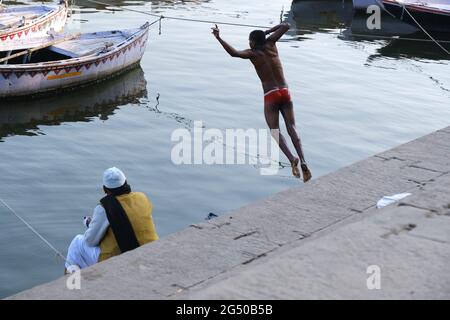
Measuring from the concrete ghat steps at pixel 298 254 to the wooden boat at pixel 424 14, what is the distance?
22.7 metres

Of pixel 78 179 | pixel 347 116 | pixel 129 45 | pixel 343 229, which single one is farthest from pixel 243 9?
pixel 343 229

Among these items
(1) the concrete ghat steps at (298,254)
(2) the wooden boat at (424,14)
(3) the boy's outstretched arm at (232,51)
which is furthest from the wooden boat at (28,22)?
(1) the concrete ghat steps at (298,254)

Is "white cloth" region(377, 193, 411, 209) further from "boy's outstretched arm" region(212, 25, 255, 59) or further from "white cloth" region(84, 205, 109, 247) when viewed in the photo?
"boy's outstretched arm" region(212, 25, 255, 59)

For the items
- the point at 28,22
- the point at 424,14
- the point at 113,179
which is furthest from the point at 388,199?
the point at 424,14

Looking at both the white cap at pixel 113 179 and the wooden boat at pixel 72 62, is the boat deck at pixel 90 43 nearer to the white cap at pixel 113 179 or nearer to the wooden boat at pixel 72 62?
the wooden boat at pixel 72 62

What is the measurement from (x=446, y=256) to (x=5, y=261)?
7.20 m

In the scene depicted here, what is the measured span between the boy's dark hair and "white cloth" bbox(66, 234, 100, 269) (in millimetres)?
3114

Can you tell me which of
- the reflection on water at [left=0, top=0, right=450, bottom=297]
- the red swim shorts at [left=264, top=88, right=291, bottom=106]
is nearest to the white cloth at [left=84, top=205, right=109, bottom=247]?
the red swim shorts at [left=264, top=88, right=291, bottom=106]

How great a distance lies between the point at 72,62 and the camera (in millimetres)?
18922

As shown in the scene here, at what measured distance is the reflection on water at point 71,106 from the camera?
17422 millimetres

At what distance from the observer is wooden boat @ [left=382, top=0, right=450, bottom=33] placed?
2847 cm

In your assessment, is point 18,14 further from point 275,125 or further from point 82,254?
point 82,254

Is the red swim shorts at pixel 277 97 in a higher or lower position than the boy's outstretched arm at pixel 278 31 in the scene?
lower
